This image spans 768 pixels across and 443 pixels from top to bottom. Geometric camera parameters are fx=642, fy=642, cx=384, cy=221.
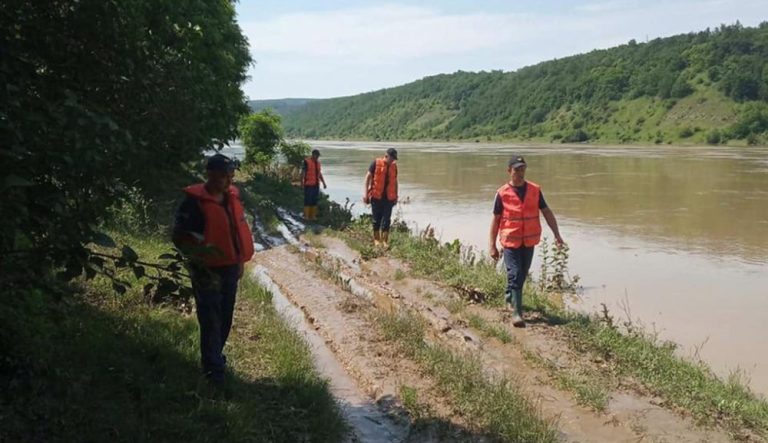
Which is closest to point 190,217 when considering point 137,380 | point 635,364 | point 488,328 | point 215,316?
point 215,316

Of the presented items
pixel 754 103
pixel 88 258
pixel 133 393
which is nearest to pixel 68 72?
pixel 88 258

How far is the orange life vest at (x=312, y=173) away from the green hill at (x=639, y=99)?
86163 mm

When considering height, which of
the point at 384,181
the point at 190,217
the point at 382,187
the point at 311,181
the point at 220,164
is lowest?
the point at 311,181

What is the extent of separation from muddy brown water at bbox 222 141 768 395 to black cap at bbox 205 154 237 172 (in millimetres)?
5800

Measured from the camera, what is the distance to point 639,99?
4911 inches

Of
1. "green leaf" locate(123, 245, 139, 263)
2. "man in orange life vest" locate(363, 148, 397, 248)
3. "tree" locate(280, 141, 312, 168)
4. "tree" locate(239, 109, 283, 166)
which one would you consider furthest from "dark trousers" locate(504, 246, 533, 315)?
"tree" locate(239, 109, 283, 166)

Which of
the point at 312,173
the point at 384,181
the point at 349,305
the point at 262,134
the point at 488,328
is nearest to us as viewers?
the point at 488,328

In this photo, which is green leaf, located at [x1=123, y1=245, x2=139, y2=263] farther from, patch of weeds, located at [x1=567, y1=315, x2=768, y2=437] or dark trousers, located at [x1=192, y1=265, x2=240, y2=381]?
patch of weeds, located at [x1=567, y1=315, x2=768, y2=437]

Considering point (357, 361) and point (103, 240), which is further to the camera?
point (357, 361)

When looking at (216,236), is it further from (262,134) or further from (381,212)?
(262,134)

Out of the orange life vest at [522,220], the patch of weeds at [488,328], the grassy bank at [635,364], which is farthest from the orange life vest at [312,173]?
the orange life vest at [522,220]

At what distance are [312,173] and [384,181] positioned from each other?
3.95 meters

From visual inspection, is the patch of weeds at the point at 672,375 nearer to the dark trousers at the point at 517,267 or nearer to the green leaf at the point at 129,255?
the dark trousers at the point at 517,267

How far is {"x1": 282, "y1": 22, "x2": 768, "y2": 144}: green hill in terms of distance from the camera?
334 feet
